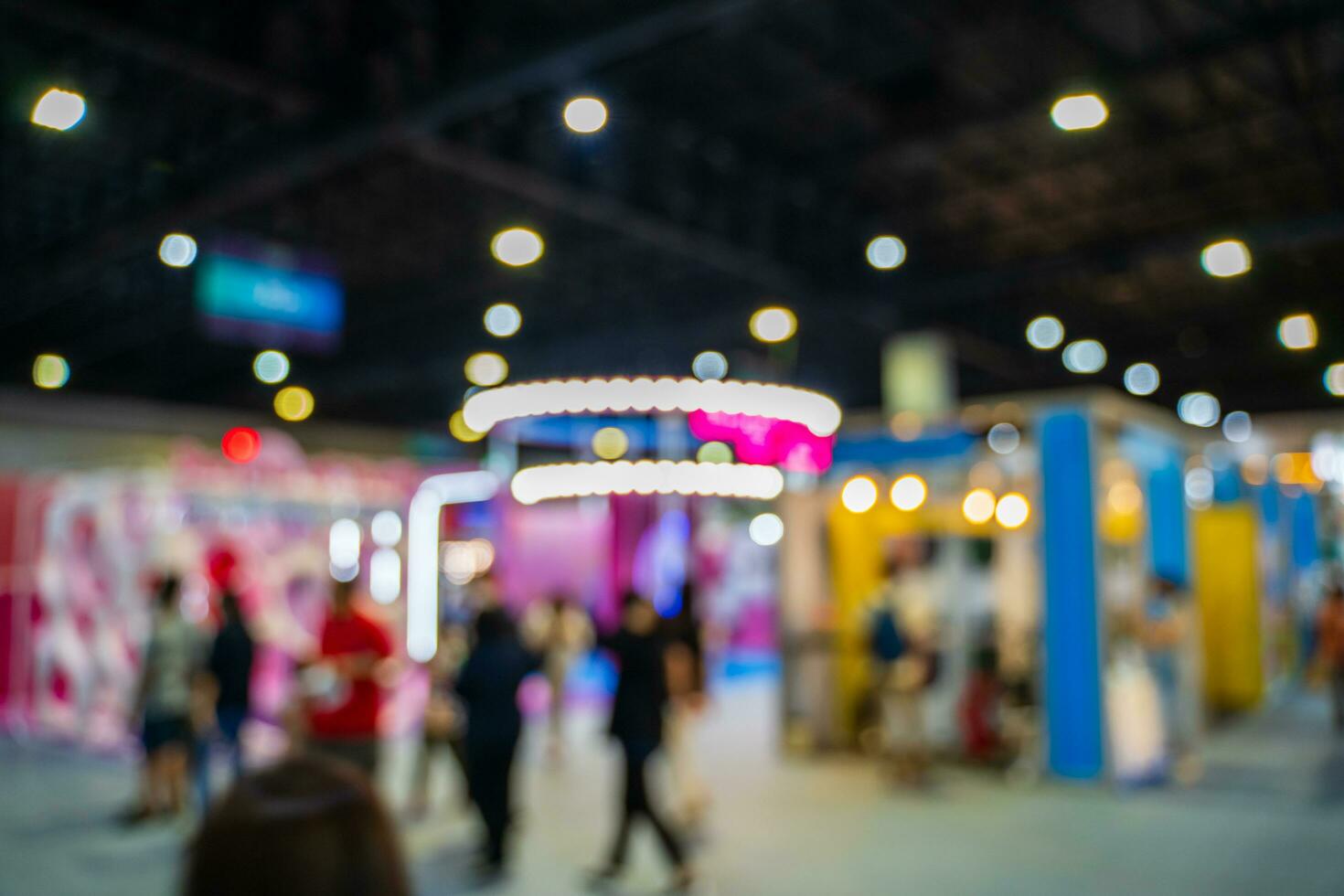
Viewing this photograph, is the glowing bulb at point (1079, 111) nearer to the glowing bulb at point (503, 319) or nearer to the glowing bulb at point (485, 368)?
the glowing bulb at point (503, 319)

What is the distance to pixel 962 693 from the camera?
8516 millimetres

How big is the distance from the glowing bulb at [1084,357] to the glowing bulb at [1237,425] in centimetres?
516

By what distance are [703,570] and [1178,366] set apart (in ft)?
28.6

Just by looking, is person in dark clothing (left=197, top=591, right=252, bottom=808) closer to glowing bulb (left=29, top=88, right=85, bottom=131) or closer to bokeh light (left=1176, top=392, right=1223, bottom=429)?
glowing bulb (left=29, top=88, right=85, bottom=131)

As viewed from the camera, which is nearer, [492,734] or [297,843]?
[297,843]

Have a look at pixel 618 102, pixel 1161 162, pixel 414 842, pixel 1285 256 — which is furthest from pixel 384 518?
pixel 1285 256

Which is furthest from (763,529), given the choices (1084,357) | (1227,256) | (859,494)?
(859,494)

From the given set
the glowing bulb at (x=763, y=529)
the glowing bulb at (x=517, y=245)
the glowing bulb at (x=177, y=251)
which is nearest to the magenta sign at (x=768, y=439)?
the glowing bulb at (x=517, y=245)

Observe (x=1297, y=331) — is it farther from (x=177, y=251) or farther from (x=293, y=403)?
(x=293, y=403)

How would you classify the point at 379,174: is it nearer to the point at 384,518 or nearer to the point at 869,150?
the point at 384,518

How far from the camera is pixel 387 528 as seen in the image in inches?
471

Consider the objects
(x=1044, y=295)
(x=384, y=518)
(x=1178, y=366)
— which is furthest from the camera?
(x=1178, y=366)

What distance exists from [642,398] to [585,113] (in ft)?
6.89

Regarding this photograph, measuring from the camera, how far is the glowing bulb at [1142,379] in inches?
703
